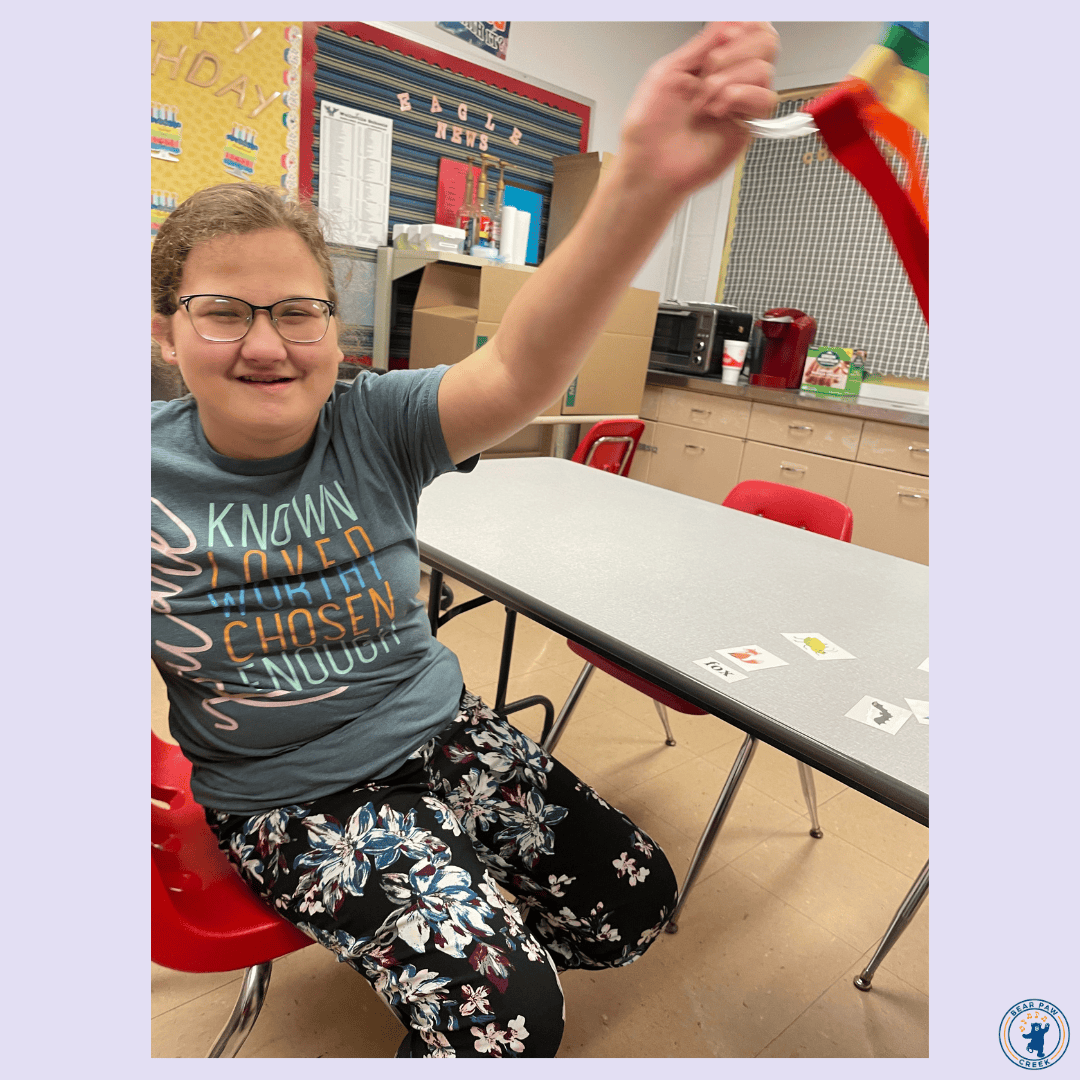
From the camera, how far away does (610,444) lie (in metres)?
2.82

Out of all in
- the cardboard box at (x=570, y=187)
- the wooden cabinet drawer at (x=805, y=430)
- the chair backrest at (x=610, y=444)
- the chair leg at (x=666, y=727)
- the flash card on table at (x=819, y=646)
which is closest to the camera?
the flash card on table at (x=819, y=646)

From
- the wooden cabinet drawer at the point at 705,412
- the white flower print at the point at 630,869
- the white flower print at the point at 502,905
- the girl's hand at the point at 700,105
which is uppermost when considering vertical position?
the girl's hand at the point at 700,105

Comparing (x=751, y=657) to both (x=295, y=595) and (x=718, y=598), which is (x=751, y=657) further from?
(x=295, y=595)

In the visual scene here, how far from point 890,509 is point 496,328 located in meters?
1.86

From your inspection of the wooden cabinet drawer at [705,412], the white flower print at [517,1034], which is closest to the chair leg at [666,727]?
the white flower print at [517,1034]

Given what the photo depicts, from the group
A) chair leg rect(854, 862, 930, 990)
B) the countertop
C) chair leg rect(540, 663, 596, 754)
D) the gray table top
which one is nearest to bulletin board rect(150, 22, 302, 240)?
the gray table top

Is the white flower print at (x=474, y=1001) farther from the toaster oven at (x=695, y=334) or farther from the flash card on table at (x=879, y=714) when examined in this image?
the toaster oven at (x=695, y=334)

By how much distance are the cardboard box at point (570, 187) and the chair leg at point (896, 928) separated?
3.10m

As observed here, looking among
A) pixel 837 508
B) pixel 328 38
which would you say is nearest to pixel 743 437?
pixel 837 508

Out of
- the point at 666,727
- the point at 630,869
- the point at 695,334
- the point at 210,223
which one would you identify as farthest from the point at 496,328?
the point at 630,869

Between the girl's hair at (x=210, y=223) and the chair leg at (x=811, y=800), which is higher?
the girl's hair at (x=210, y=223)

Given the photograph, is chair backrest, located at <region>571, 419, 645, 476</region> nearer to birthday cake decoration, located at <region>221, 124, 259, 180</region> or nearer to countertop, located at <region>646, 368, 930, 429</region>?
countertop, located at <region>646, 368, 930, 429</region>

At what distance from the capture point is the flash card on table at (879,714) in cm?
89

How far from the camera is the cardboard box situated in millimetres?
Answer: 3697
